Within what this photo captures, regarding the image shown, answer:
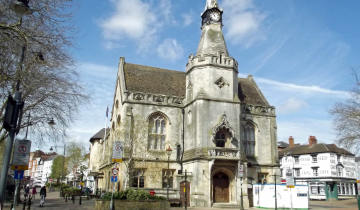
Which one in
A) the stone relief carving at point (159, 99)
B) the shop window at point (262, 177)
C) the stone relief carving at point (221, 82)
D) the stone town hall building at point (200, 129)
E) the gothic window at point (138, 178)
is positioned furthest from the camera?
the shop window at point (262, 177)

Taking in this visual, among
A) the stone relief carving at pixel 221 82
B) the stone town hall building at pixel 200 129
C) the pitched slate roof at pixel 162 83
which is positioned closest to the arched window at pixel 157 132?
the stone town hall building at pixel 200 129

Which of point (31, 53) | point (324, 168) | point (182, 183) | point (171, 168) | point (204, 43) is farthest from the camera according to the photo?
point (324, 168)

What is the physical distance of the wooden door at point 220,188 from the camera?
100ft

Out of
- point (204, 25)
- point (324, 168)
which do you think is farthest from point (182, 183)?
point (324, 168)

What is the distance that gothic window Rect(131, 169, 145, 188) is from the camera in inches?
1242

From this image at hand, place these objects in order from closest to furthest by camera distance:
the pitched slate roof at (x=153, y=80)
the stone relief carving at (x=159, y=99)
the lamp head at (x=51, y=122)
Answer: the lamp head at (x=51, y=122), the stone relief carving at (x=159, y=99), the pitched slate roof at (x=153, y=80)

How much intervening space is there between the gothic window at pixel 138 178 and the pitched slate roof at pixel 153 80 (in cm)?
869

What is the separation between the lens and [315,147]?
206 ft

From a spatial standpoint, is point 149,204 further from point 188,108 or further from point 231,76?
point 231,76

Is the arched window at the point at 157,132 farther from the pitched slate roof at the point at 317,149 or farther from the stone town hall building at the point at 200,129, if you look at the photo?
the pitched slate roof at the point at 317,149

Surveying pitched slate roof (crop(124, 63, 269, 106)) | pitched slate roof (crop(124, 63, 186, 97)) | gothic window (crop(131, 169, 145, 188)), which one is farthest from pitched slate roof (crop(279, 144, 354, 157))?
gothic window (crop(131, 169, 145, 188))

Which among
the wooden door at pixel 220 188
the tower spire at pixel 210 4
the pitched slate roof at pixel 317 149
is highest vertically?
the tower spire at pixel 210 4

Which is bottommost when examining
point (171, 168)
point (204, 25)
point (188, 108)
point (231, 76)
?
point (171, 168)

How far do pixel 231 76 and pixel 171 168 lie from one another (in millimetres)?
11424
